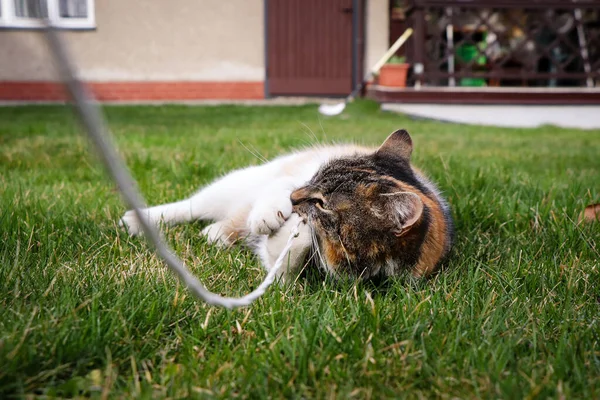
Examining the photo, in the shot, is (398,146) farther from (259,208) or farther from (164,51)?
(164,51)

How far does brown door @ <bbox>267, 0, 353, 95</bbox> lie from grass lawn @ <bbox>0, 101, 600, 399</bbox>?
7708 millimetres

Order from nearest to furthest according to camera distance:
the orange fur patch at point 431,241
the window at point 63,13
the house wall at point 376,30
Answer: the orange fur patch at point 431,241, the window at point 63,13, the house wall at point 376,30

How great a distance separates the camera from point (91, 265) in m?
1.64

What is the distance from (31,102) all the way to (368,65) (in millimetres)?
5822

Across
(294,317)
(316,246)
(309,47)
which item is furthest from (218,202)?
(309,47)

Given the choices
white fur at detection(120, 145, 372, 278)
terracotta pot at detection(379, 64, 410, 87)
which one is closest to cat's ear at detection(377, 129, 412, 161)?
white fur at detection(120, 145, 372, 278)

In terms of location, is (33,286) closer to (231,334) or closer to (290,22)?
(231,334)

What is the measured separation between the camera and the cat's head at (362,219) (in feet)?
5.32

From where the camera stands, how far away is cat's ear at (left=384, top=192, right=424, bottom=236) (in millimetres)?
1572

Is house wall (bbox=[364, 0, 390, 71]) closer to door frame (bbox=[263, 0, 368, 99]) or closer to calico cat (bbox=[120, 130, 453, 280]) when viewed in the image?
door frame (bbox=[263, 0, 368, 99])

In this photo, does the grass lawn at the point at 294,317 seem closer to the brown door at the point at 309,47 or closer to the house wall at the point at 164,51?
the house wall at the point at 164,51

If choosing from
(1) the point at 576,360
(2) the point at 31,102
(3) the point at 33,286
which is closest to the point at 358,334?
(1) the point at 576,360

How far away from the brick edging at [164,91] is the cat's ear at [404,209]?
28.4 feet

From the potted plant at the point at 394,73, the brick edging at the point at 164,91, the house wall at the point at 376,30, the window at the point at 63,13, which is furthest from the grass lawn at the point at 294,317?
the window at the point at 63,13
